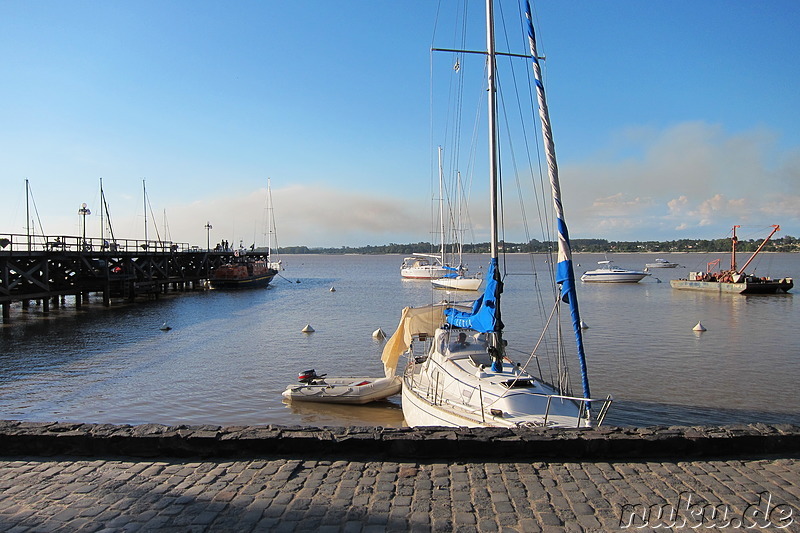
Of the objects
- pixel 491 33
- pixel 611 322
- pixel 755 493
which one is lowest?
pixel 611 322

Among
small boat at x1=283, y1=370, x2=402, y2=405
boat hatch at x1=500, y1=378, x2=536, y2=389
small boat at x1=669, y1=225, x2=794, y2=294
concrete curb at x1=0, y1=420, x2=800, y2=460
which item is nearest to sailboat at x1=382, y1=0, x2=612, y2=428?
boat hatch at x1=500, y1=378, x2=536, y2=389

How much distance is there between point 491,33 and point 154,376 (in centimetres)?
1656

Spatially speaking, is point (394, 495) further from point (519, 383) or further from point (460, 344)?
point (460, 344)

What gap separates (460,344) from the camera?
48.2 ft

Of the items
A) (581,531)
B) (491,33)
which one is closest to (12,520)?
(581,531)

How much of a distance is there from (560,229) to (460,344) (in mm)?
5337

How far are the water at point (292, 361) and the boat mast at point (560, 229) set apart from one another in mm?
6273

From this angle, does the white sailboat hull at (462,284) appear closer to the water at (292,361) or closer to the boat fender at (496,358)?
the water at (292,361)

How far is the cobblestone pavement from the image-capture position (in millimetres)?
5055

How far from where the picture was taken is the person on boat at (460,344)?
14.5 metres

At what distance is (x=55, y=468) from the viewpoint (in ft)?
20.9

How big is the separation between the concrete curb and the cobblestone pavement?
19 cm

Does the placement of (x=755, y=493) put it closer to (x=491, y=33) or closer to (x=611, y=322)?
(x=491, y=33)

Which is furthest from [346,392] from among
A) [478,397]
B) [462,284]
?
[462,284]
